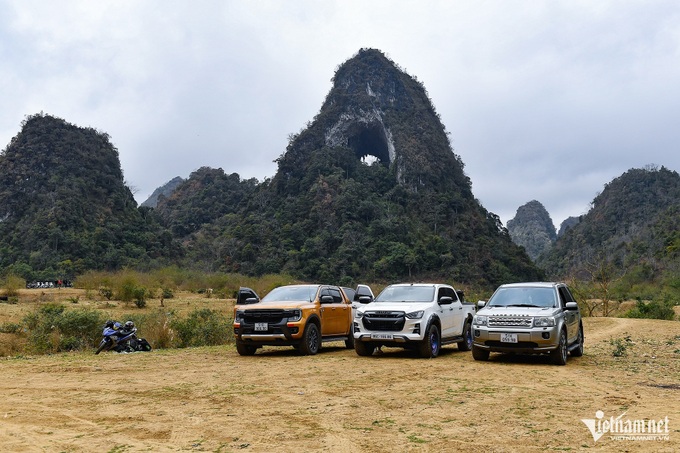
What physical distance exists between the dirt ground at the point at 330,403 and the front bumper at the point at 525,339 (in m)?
0.38

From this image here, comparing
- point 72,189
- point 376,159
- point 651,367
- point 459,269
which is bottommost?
point 651,367

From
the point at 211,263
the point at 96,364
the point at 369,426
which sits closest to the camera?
the point at 369,426

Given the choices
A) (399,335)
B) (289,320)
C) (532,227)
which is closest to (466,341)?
(399,335)

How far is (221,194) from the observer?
10156 centimetres

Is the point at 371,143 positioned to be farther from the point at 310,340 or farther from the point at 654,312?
the point at 310,340

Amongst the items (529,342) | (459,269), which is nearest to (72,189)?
(459,269)

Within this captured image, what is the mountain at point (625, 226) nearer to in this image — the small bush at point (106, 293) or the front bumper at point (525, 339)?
the small bush at point (106, 293)

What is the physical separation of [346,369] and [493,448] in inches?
233

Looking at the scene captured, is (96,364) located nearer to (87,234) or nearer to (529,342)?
(529,342)

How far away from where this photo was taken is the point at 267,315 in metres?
13.5

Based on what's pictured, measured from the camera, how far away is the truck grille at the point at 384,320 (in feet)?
41.7

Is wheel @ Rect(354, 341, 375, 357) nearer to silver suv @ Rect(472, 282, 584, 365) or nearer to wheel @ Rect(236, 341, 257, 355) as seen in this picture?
silver suv @ Rect(472, 282, 584, 365)

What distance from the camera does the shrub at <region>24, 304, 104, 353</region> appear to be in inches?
631

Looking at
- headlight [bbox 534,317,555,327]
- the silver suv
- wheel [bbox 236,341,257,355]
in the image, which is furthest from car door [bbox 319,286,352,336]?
headlight [bbox 534,317,555,327]
